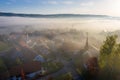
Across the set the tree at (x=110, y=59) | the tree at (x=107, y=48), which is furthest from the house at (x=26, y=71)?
the tree at (x=107, y=48)

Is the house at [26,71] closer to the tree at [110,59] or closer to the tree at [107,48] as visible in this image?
the tree at [110,59]

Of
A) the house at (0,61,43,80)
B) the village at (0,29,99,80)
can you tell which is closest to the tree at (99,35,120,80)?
the village at (0,29,99,80)

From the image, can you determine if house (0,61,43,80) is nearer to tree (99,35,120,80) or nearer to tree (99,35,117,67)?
tree (99,35,120,80)

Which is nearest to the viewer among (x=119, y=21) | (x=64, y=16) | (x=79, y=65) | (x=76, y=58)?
(x=79, y=65)

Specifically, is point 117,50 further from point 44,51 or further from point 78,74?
point 44,51

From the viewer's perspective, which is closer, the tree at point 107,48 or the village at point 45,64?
the tree at point 107,48

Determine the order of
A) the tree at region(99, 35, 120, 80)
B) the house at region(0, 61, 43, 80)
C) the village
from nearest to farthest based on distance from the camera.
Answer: the tree at region(99, 35, 120, 80)
the house at region(0, 61, 43, 80)
the village

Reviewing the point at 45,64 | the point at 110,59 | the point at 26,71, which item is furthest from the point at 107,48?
the point at 45,64

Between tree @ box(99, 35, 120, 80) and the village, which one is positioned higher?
tree @ box(99, 35, 120, 80)

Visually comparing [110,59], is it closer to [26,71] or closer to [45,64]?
[26,71]

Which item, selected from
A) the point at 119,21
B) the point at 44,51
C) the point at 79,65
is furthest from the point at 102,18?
the point at 79,65

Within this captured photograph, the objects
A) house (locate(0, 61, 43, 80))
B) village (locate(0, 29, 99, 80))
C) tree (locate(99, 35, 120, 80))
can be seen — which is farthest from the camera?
village (locate(0, 29, 99, 80))
